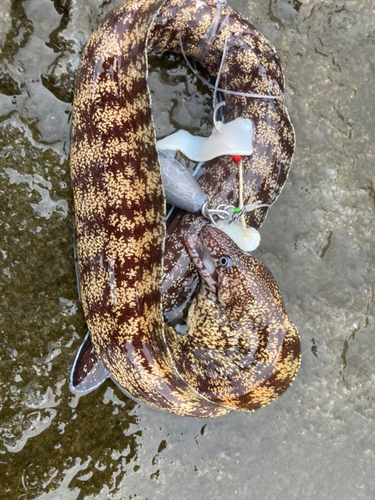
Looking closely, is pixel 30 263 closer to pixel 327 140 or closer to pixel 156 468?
pixel 156 468

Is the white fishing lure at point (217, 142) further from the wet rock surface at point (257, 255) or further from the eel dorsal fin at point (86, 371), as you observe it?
the eel dorsal fin at point (86, 371)

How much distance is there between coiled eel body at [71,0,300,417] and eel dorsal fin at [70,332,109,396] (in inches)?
4.8

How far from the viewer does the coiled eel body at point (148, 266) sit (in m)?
3.01

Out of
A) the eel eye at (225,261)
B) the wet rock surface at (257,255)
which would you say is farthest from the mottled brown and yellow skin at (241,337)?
the wet rock surface at (257,255)

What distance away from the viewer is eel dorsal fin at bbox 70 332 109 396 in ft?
11.1

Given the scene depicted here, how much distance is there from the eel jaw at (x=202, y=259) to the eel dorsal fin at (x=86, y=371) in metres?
1.18

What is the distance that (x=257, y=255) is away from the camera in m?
3.89

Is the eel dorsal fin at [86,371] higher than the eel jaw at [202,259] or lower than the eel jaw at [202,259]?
lower

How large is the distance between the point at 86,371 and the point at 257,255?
194 centimetres

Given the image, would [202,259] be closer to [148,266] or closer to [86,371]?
[148,266]

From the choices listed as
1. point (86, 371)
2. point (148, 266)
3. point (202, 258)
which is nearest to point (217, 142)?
point (202, 258)

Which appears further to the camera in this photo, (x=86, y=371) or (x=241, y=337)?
(x=86, y=371)

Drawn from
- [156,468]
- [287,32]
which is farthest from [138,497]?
[287,32]

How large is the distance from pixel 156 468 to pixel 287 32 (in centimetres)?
448
